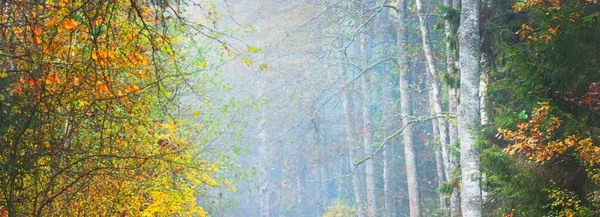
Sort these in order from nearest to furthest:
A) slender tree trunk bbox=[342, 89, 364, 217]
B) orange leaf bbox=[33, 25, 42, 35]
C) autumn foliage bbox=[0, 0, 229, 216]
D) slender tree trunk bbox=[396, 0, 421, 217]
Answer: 1. orange leaf bbox=[33, 25, 42, 35]
2. autumn foliage bbox=[0, 0, 229, 216]
3. slender tree trunk bbox=[396, 0, 421, 217]
4. slender tree trunk bbox=[342, 89, 364, 217]

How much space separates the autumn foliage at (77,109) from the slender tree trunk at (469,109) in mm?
4496

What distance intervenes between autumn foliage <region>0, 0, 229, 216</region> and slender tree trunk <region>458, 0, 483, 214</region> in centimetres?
450

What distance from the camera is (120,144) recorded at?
8.23 meters

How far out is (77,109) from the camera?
6.20m

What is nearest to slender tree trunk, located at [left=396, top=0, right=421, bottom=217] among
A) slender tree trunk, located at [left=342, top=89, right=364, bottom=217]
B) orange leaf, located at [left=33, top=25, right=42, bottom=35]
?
slender tree trunk, located at [left=342, top=89, right=364, bottom=217]

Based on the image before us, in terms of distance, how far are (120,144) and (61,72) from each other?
1823 millimetres

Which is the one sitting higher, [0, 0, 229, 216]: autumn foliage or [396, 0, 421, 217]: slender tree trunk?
[396, 0, 421, 217]: slender tree trunk

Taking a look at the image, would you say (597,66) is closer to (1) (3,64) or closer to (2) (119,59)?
(2) (119,59)

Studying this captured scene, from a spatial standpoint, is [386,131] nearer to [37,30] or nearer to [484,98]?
[484,98]

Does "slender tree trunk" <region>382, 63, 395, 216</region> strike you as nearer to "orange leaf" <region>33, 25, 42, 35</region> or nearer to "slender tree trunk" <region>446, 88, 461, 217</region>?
"slender tree trunk" <region>446, 88, 461, 217</region>

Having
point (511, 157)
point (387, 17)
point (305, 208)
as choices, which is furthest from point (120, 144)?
point (305, 208)

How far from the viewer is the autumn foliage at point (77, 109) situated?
Answer: 5012 mm

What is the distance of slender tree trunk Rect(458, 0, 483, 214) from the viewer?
31.1ft

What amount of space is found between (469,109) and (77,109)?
5.97 metres
